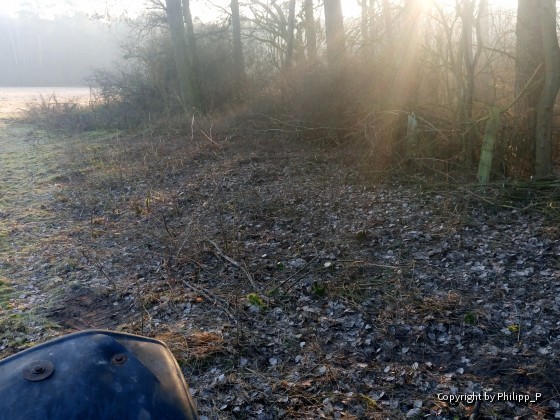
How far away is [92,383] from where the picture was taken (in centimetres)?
194

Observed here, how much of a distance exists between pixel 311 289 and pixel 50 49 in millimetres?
72049

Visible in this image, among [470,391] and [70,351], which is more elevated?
[70,351]

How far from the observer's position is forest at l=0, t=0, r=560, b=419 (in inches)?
166

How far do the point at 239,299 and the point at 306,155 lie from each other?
6517 millimetres

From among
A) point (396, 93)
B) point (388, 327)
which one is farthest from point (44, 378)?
point (396, 93)

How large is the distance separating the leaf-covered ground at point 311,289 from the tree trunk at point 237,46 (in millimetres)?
9703

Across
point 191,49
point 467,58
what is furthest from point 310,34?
point 467,58

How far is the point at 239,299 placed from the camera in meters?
5.59

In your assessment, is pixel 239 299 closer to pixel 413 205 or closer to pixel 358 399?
pixel 358 399

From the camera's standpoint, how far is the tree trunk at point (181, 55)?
18688 mm

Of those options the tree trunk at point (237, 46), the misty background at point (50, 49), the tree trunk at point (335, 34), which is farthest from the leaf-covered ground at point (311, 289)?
the misty background at point (50, 49)

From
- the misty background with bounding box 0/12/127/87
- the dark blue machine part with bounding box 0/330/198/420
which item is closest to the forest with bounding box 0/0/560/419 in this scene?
the dark blue machine part with bounding box 0/330/198/420

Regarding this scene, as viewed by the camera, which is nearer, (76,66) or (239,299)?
(239,299)

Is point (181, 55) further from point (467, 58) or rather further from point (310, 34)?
point (467, 58)
